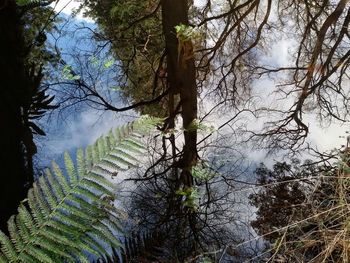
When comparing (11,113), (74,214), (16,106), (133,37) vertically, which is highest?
(133,37)

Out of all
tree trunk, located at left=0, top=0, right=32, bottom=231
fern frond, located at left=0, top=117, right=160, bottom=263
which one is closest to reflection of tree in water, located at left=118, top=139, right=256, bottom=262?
tree trunk, located at left=0, top=0, right=32, bottom=231

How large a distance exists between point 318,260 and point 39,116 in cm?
347

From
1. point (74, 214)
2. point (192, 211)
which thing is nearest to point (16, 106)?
point (192, 211)

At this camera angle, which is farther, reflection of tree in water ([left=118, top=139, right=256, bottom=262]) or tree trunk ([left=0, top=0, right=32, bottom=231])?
tree trunk ([left=0, top=0, right=32, bottom=231])

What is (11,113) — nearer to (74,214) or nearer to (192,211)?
(192,211)

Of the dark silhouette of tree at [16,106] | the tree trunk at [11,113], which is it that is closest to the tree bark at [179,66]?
the dark silhouette of tree at [16,106]

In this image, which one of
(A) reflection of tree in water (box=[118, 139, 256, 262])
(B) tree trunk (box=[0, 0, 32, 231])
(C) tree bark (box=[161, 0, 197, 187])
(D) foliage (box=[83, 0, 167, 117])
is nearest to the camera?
(A) reflection of tree in water (box=[118, 139, 256, 262])

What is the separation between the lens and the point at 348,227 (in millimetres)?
2346

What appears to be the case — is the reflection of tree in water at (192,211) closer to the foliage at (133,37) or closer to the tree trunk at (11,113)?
the tree trunk at (11,113)

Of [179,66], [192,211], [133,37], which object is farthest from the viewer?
[133,37]

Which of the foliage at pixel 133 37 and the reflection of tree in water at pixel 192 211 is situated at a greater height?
the foliage at pixel 133 37

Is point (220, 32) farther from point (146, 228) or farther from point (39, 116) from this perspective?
point (146, 228)

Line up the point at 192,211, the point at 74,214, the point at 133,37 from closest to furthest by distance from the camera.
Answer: the point at 74,214 < the point at 192,211 < the point at 133,37

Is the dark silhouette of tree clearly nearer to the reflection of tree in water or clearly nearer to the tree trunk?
the tree trunk
